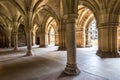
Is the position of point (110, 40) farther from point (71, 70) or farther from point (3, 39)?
point (3, 39)

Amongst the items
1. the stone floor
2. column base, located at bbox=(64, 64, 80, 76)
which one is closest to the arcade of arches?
column base, located at bbox=(64, 64, 80, 76)

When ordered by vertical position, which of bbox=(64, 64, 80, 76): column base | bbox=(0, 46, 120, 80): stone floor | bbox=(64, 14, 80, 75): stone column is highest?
bbox=(64, 14, 80, 75): stone column

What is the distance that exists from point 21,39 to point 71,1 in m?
23.5

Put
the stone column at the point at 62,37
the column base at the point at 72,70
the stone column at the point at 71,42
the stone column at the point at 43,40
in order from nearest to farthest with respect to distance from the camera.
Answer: the column base at the point at 72,70
the stone column at the point at 71,42
the stone column at the point at 62,37
the stone column at the point at 43,40

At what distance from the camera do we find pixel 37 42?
104ft

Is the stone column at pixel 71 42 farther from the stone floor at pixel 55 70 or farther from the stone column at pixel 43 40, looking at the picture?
the stone column at pixel 43 40

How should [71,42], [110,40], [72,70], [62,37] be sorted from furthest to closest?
[62,37]
[110,40]
[71,42]
[72,70]

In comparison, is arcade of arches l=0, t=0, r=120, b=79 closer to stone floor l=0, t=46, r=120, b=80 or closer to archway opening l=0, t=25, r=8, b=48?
archway opening l=0, t=25, r=8, b=48

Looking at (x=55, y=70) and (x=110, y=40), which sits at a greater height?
(x=110, y=40)

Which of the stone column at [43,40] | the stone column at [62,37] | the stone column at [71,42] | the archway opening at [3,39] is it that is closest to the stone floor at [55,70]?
the stone column at [71,42]

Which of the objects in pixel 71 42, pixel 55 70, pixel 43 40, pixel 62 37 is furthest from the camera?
pixel 43 40

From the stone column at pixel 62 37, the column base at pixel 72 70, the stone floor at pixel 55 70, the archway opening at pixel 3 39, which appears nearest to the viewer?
the stone floor at pixel 55 70

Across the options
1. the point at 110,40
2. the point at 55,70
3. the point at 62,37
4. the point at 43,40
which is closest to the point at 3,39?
the point at 43,40

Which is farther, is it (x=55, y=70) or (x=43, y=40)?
(x=43, y=40)
